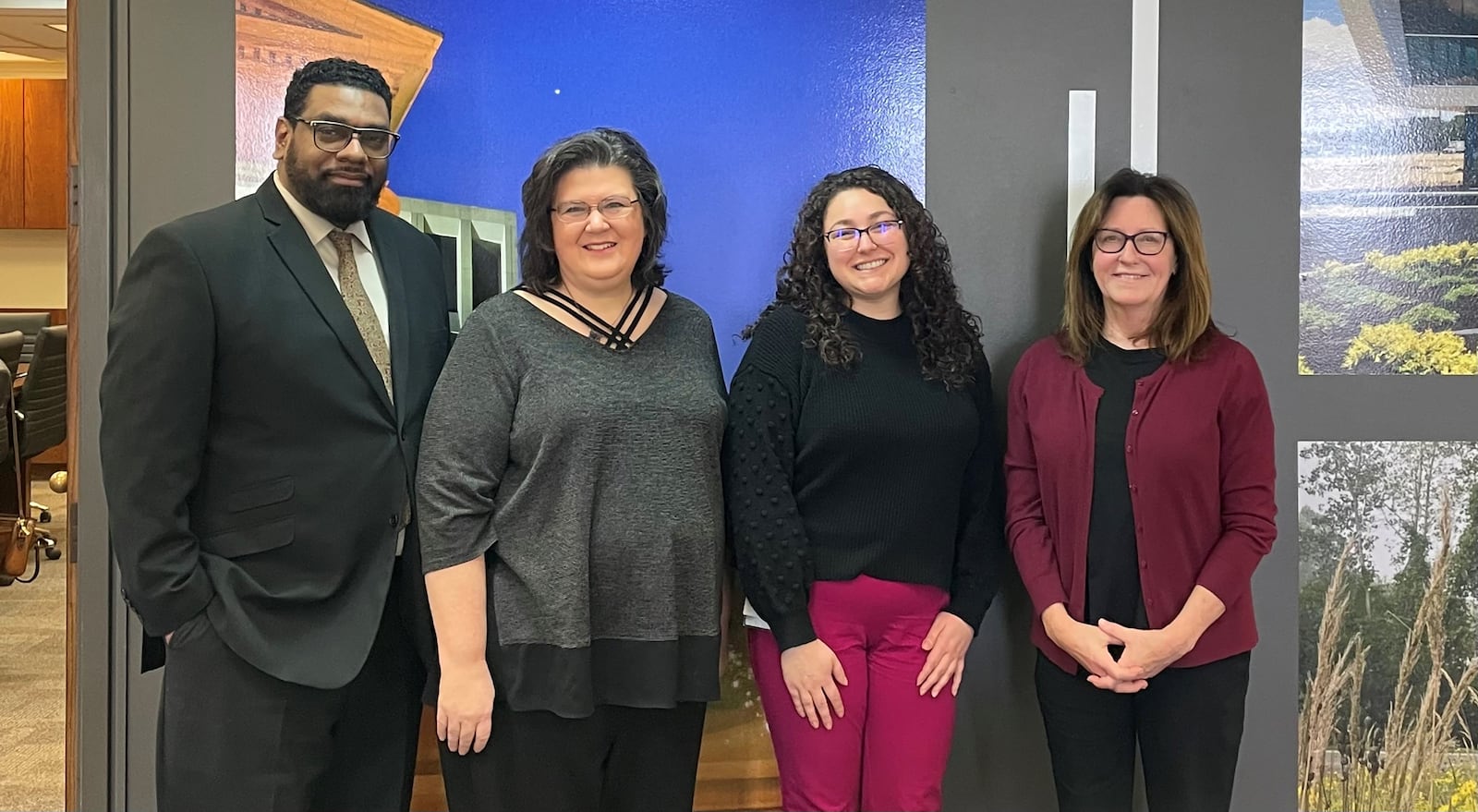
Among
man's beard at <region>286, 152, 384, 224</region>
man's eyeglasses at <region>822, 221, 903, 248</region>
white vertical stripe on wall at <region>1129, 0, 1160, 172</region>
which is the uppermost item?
white vertical stripe on wall at <region>1129, 0, 1160, 172</region>

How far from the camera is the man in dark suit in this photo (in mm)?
1507

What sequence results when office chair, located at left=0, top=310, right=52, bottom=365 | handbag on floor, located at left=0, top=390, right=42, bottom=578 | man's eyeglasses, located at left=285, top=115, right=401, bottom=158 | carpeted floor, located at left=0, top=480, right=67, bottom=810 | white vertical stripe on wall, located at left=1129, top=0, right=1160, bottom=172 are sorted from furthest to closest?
office chair, located at left=0, top=310, right=52, bottom=365, handbag on floor, located at left=0, top=390, right=42, bottom=578, carpeted floor, located at left=0, top=480, right=67, bottom=810, white vertical stripe on wall, located at left=1129, top=0, right=1160, bottom=172, man's eyeglasses, located at left=285, top=115, right=401, bottom=158

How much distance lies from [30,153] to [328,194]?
8.00m

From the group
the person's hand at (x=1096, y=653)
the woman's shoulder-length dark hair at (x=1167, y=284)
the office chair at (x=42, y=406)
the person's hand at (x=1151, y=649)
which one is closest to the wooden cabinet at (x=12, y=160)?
the office chair at (x=42, y=406)

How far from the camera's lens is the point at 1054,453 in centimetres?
185

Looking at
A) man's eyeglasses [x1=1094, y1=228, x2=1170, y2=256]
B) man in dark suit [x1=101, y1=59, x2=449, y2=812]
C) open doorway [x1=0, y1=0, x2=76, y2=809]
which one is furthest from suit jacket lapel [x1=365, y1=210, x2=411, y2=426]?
man's eyeglasses [x1=1094, y1=228, x2=1170, y2=256]

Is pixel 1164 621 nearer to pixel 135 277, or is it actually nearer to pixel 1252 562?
pixel 1252 562

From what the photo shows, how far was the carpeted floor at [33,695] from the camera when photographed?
287 centimetres

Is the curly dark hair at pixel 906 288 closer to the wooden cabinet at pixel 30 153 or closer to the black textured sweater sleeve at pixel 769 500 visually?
the black textured sweater sleeve at pixel 769 500

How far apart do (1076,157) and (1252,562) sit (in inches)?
35.9

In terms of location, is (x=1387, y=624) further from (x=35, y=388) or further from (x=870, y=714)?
(x=35, y=388)

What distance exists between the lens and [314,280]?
1.61 m

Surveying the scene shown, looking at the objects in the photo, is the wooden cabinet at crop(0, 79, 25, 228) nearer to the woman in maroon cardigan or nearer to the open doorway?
the open doorway

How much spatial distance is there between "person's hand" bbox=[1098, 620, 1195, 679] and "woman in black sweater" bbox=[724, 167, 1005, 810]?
0.84 feet
